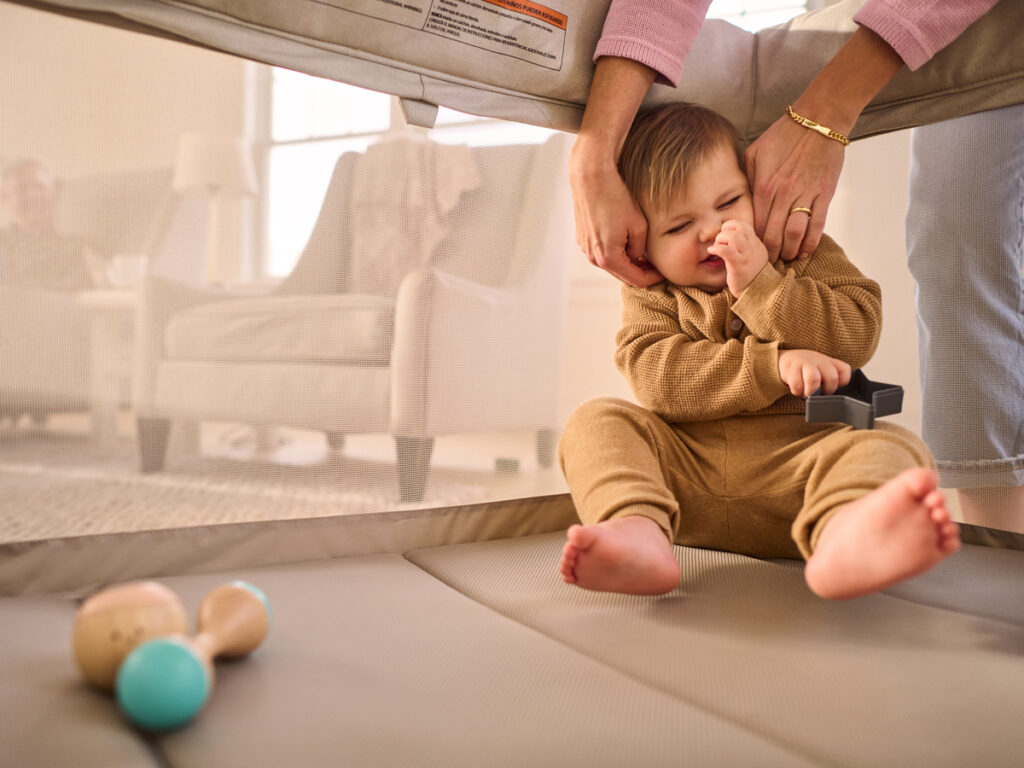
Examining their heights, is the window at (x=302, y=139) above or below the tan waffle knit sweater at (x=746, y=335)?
above

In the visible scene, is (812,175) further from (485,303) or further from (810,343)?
(485,303)

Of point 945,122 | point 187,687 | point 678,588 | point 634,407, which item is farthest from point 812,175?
point 187,687

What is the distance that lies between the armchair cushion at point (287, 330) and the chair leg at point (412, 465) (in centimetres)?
9

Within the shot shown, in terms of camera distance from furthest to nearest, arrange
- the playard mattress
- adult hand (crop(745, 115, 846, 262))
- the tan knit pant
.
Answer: adult hand (crop(745, 115, 846, 262)) → the tan knit pant → the playard mattress

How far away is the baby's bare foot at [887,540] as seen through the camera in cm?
48

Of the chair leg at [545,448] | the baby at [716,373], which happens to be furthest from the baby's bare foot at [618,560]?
the chair leg at [545,448]

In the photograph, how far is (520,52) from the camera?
0.85 meters

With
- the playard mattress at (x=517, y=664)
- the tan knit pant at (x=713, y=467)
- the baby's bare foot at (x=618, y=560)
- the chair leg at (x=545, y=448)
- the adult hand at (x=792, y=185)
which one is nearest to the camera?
the playard mattress at (x=517, y=664)

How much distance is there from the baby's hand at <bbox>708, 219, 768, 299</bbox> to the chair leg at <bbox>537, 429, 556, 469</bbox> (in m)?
0.32

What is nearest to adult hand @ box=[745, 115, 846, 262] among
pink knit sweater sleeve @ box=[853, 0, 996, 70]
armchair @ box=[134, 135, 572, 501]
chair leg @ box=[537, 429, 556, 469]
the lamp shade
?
pink knit sweater sleeve @ box=[853, 0, 996, 70]

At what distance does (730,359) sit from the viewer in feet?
2.65

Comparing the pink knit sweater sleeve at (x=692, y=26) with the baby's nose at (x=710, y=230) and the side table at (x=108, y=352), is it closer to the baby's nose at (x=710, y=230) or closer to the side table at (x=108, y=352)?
the baby's nose at (x=710, y=230)

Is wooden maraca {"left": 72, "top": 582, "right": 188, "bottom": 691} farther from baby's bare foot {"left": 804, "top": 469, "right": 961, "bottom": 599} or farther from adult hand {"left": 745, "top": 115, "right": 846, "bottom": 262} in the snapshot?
adult hand {"left": 745, "top": 115, "right": 846, "bottom": 262}

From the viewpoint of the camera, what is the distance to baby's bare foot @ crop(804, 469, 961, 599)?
479 mm
